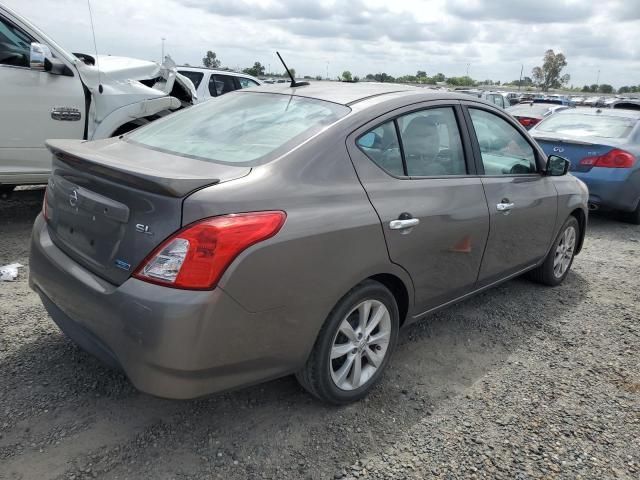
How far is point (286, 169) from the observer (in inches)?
94.7

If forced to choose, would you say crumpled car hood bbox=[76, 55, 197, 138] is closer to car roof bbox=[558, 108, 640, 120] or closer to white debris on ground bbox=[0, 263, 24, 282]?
white debris on ground bbox=[0, 263, 24, 282]

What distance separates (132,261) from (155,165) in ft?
1.58

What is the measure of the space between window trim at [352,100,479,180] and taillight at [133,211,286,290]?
906mm

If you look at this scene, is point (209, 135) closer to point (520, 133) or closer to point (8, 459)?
point (8, 459)

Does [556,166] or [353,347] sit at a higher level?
[556,166]

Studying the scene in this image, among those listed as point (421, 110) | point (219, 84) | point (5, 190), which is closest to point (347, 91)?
point (421, 110)

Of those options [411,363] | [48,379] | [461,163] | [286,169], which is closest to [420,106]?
[461,163]

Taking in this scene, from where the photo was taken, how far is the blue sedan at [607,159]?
684 cm

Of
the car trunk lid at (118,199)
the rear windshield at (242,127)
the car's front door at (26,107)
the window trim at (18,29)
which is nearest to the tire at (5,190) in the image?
the car's front door at (26,107)

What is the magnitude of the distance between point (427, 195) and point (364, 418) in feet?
3.99

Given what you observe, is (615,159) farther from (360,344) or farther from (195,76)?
(195,76)

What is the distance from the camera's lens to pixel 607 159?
270 inches

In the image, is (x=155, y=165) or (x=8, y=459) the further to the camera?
(x=155, y=165)

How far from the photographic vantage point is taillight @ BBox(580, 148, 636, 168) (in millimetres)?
6828
